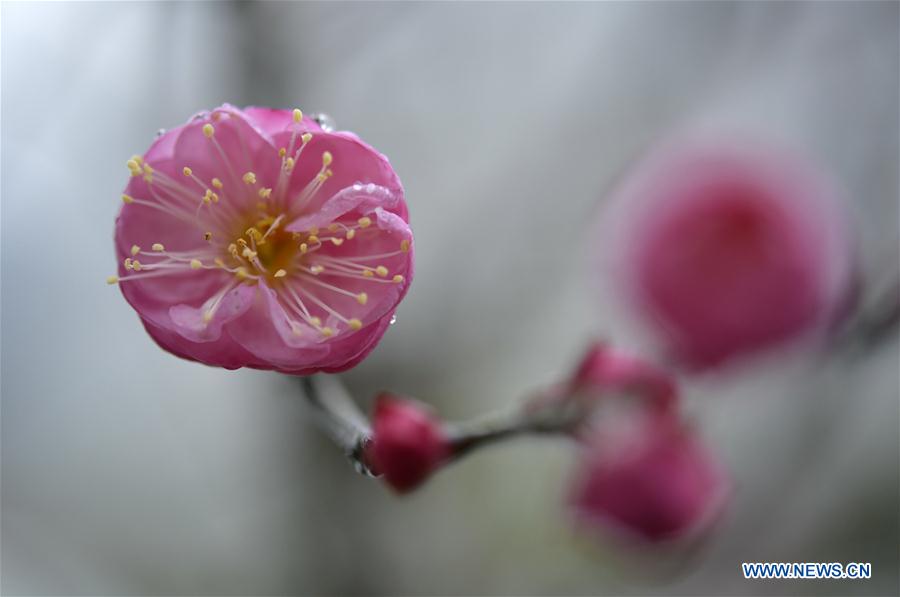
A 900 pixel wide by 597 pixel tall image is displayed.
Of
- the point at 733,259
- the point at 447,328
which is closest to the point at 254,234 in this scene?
the point at 733,259

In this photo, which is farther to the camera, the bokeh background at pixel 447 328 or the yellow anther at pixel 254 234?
the bokeh background at pixel 447 328

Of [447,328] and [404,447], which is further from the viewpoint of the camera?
[447,328]

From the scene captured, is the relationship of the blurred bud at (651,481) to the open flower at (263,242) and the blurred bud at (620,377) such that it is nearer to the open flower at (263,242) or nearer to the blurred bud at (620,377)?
the blurred bud at (620,377)

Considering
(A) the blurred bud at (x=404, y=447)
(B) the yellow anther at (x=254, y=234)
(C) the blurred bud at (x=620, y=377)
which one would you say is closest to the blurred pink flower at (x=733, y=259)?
(C) the blurred bud at (x=620, y=377)

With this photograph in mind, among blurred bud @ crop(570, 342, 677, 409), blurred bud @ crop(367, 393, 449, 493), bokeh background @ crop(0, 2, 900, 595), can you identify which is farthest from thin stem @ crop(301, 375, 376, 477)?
bokeh background @ crop(0, 2, 900, 595)

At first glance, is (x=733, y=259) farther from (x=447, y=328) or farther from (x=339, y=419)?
(x=447, y=328)

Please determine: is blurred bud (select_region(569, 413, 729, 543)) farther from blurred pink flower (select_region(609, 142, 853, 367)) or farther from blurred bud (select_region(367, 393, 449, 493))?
blurred bud (select_region(367, 393, 449, 493))

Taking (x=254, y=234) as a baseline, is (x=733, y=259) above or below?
above
